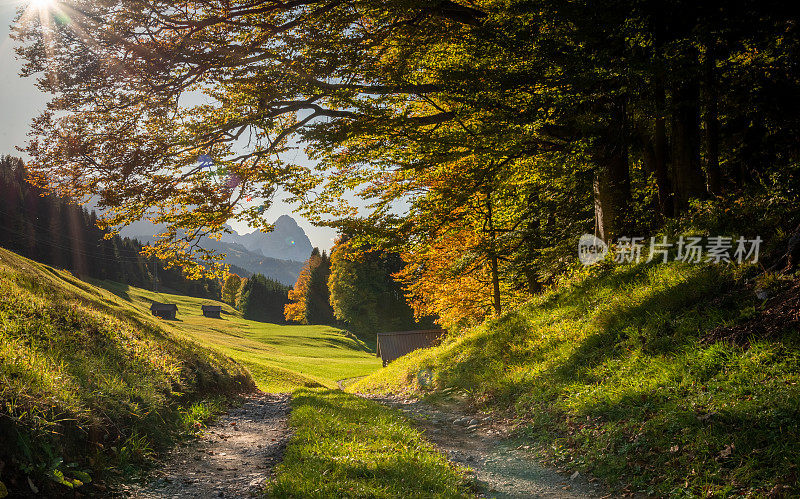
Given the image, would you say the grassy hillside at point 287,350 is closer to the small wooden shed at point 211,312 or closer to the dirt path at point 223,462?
the small wooden shed at point 211,312

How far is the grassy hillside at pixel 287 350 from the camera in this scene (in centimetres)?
2683

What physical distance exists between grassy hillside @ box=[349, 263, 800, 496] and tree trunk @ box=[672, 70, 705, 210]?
266cm

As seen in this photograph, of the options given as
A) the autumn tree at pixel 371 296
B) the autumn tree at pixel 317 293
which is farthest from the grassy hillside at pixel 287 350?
the autumn tree at pixel 317 293

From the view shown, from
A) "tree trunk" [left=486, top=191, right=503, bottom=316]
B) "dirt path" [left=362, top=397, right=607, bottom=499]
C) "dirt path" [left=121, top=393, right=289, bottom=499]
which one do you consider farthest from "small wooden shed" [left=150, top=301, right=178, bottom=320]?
"dirt path" [left=362, top=397, right=607, bottom=499]

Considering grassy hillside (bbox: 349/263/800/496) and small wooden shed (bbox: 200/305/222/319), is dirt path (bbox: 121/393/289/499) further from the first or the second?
small wooden shed (bbox: 200/305/222/319)

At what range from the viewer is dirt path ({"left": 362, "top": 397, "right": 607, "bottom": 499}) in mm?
5582

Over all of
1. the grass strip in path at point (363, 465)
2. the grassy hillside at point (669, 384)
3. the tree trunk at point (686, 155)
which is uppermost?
the tree trunk at point (686, 155)

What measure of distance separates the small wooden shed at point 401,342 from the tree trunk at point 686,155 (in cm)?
3127

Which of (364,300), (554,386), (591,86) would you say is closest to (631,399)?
(554,386)

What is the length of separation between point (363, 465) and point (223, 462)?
2.62 metres

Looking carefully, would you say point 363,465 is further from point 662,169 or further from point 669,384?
point 662,169

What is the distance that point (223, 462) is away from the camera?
6766 mm

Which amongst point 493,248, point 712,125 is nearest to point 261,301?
Result: point 493,248

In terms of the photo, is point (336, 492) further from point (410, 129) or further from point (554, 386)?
point (410, 129)
